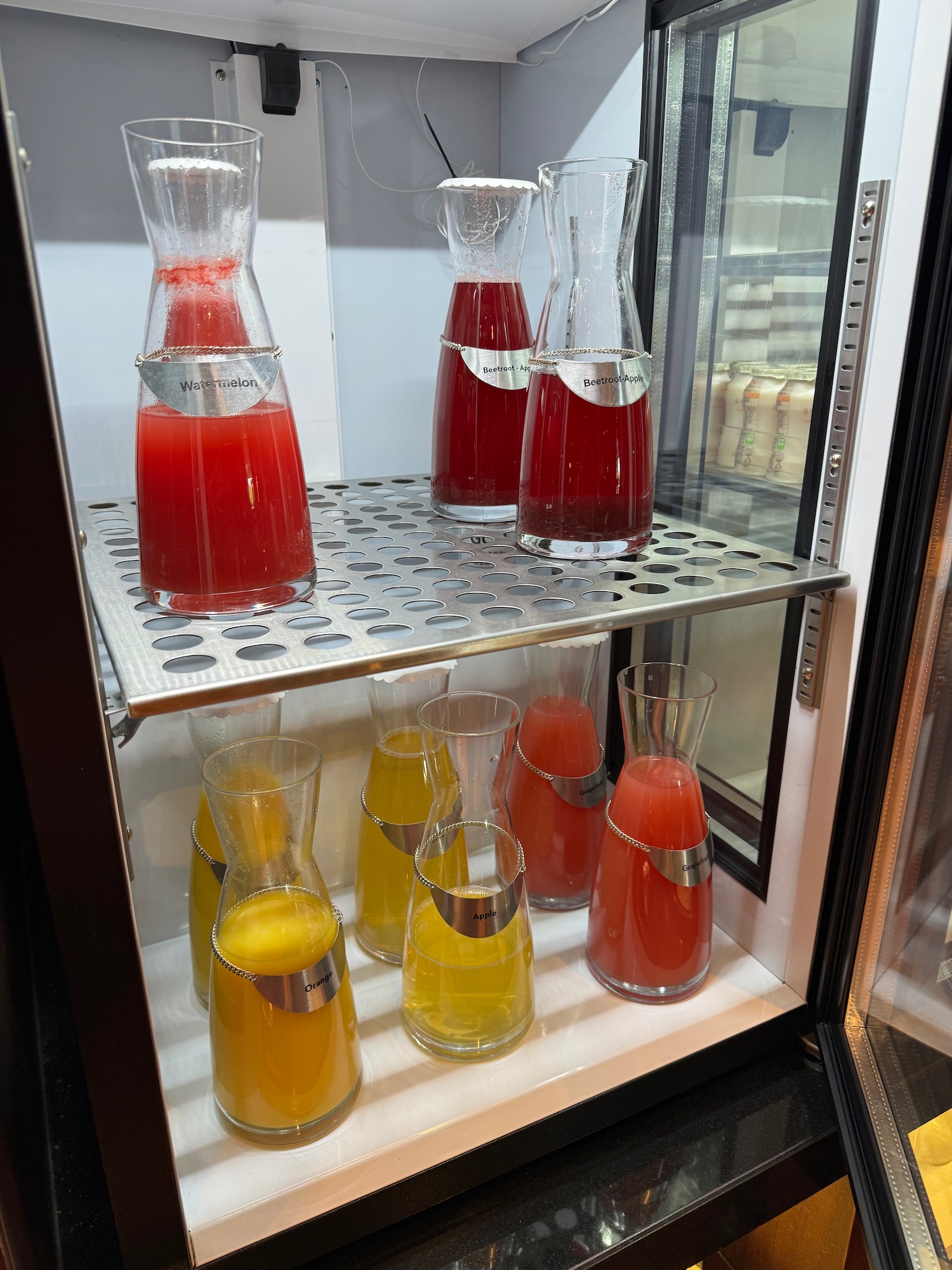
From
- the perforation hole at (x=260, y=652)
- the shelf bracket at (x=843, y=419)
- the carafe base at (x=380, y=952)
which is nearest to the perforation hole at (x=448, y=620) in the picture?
the perforation hole at (x=260, y=652)

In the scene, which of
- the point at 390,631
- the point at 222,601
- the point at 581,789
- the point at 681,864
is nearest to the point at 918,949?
the point at 681,864

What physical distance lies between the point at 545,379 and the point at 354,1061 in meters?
0.59

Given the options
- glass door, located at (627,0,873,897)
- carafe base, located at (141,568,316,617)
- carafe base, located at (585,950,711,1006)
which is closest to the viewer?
carafe base, located at (141,568,316,617)

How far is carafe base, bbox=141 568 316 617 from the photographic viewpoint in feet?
2.01

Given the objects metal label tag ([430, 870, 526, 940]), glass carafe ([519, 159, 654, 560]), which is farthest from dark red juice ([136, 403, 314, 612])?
metal label tag ([430, 870, 526, 940])

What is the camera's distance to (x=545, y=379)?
0.72 metres

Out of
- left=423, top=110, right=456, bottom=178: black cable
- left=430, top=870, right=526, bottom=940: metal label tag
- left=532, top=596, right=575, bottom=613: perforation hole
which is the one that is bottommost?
left=430, top=870, right=526, bottom=940: metal label tag

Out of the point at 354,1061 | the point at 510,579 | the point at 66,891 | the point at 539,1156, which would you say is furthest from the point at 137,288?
the point at 539,1156

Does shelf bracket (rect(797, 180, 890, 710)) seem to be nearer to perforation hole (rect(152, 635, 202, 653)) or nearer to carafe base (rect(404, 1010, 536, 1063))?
carafe base (rect(404, 1010, 536, 1063))

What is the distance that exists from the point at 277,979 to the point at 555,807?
388mm

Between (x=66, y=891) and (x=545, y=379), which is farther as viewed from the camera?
(x=545, y=379)

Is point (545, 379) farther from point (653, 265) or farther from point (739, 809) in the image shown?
point (739, 809)

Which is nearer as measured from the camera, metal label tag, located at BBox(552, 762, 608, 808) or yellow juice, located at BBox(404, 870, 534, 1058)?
yellow juice, located at BBox(404, 870, 534, 1058)

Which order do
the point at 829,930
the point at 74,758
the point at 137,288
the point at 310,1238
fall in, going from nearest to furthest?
1. the point at 74,758
2. the point at 310,1238
3. the point at 829,930
4. the point at 137,288
